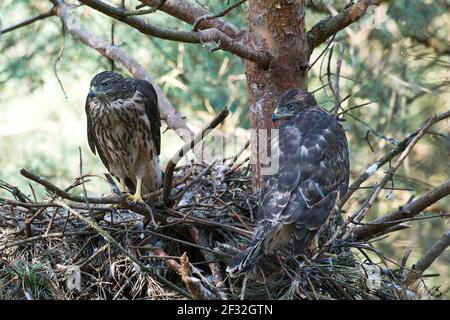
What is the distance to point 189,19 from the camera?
A: 20.5 feet

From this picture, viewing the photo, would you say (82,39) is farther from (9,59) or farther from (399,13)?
(399,13)

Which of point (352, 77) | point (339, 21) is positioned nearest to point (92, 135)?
point (339, 21)

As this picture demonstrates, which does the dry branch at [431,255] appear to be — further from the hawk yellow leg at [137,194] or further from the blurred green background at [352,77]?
A: the blurred green background at [352,77]

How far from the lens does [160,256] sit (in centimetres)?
529

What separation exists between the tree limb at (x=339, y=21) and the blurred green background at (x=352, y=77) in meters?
2.25

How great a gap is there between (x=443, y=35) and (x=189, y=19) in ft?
12.7

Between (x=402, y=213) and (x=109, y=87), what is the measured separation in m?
2.38

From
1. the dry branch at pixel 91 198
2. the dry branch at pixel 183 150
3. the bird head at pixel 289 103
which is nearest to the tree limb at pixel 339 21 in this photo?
the bird head at pixel 289 103

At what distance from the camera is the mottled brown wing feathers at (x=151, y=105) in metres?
6.47

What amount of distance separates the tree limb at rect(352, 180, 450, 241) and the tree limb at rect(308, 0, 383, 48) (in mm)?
1275

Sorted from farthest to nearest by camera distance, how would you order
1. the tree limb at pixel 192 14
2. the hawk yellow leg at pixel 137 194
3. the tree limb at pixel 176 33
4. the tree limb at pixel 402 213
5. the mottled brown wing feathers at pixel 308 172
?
the tree limb at pixel 192 14, the hawk yellow leg at pixel 137 194, the tree limb at pixel 402 213, the mottled brown wing feathers at pixel 308 172, the tree limb at pixel 176 33

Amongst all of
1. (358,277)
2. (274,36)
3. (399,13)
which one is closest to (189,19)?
(274,36)

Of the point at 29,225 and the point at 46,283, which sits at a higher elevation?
the point at 29,225
